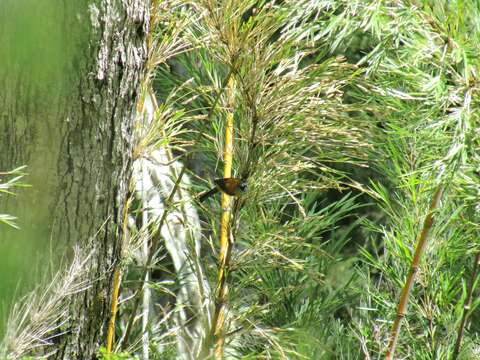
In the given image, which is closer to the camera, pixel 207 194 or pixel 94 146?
pixel 94 146

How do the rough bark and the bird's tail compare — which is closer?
the rough bark

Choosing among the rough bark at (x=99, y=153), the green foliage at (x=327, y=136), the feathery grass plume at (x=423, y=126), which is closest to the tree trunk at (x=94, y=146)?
the rough bark at (x=99, y=153)

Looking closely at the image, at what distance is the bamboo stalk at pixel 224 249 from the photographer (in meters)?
1.58

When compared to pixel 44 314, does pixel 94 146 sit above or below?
above

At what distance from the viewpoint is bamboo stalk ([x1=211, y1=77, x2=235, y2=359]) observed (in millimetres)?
1579

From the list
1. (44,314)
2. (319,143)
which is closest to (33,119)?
(44,314)

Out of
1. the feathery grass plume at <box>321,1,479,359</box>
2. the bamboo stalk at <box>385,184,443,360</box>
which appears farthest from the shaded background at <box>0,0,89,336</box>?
the bamboo stalk at <box>385,184,443,360</box>

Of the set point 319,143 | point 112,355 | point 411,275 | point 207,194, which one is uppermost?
point 319,143

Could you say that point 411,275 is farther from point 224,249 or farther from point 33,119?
point 33,119

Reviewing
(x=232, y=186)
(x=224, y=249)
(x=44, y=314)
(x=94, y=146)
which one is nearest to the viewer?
(x=44, y=314)

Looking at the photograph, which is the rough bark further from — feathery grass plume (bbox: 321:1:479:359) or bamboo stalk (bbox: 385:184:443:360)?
bamboo stalk (bbox: 385:184:443:360)

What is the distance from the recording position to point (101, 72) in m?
1.42

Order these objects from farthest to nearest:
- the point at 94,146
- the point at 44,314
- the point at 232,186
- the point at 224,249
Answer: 1. the point at 224,249
2. the point at 232,186
3. the point at 94,146
4. the point at 44,314

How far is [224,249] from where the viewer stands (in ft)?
5.50
